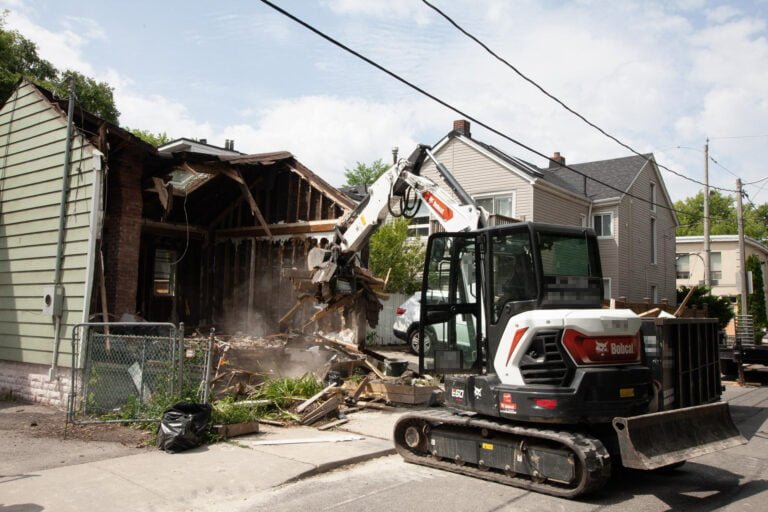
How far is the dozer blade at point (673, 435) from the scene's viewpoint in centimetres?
581

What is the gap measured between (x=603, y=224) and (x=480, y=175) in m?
6.26

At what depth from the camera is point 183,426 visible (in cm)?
746

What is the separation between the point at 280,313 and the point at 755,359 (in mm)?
12381

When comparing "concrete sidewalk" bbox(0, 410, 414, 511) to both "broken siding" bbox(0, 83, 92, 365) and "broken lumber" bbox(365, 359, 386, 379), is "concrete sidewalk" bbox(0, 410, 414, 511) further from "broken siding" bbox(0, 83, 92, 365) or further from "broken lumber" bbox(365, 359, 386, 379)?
"broken siding" bbox(0, 83, 92, 365)

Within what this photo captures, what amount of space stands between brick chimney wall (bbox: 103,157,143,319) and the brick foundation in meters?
1.50

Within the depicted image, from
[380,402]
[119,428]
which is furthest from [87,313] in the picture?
[380,402]

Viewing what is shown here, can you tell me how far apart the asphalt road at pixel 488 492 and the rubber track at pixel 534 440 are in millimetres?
92

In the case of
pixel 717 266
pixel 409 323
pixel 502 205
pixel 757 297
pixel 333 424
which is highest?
pixel 502 205

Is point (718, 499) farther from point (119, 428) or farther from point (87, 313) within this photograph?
point (87, 313)

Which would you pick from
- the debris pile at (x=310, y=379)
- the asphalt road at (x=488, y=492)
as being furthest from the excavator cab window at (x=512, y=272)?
the debris pile at (x=310, y=379)

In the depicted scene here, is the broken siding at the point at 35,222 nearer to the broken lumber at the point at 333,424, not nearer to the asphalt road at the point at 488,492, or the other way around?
the broken lumber at the point at 333,424

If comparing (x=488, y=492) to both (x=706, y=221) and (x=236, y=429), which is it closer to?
(x=236, y=429)

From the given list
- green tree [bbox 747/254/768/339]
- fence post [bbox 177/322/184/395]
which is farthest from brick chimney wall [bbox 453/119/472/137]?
fence post [bbox 177/322/184/395]

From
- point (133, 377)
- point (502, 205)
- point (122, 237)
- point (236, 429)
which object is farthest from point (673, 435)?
point (502, 205)
